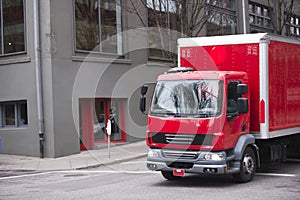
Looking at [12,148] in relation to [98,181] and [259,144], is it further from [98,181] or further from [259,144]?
[259,144]

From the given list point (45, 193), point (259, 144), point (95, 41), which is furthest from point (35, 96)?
point (259, 144)

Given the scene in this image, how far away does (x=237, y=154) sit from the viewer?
424 inches

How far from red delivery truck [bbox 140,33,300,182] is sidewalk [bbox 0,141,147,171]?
576 centimetres

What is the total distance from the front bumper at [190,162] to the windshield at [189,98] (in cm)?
84

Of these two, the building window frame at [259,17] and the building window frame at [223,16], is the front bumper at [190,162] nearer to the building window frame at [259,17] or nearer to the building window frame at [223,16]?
the building window frame at [223,16]

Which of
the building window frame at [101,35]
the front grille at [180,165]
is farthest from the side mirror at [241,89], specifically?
the building window frame at [101,35]

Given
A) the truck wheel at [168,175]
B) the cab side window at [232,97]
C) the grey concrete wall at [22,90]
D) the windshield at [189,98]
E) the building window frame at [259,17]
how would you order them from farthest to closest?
1. the building window frame at [259,17]
2. the grey concrete wall at [22,90]
3. the truck wheel at [168,175]
4. the cab side window at [232,97]
5. the windshield at [189,98]

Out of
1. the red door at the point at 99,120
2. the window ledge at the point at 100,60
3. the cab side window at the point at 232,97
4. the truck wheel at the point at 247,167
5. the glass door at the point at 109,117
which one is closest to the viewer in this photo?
the cab side window at the point at 232,97

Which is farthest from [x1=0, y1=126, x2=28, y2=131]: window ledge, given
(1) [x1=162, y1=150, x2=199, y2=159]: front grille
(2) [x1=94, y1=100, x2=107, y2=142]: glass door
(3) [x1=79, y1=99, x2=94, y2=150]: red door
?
(1) [x1=162, y1=150, x2=199, y2=159]: front grille

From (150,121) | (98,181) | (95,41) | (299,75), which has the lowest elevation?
(98,181)

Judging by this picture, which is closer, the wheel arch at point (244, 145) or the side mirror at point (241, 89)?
the side mirror at point (241, 89)

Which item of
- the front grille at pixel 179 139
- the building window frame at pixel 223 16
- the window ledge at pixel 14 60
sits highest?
the building window frame at pixel 223 16

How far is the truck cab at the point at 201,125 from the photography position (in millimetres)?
10492

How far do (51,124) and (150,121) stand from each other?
882 cm
